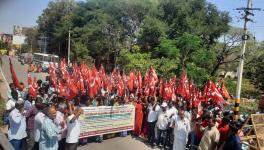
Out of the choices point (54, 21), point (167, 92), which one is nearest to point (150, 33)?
point (167, 92)

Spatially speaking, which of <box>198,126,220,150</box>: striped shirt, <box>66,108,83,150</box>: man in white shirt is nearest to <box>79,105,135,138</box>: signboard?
<box>66,108,83,150</box>: man in white shirt

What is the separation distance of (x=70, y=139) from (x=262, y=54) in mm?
34351

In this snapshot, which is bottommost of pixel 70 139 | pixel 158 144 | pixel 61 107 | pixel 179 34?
pixel 158 144

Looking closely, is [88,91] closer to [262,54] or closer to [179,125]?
[179,125]

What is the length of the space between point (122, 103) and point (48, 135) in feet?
20.1

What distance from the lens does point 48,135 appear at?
24.3 feet

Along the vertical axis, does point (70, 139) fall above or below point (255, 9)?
below

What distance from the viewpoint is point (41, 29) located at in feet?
224

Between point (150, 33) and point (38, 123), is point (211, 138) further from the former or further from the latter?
point (150, 33)

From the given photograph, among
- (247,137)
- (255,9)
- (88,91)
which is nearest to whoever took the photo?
(247,137)

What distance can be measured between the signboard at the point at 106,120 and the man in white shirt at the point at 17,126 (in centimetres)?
322

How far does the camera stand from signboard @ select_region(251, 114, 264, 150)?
861cm

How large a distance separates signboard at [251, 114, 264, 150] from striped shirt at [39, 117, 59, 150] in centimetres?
411

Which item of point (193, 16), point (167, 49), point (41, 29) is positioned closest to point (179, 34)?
point (193, 16)
